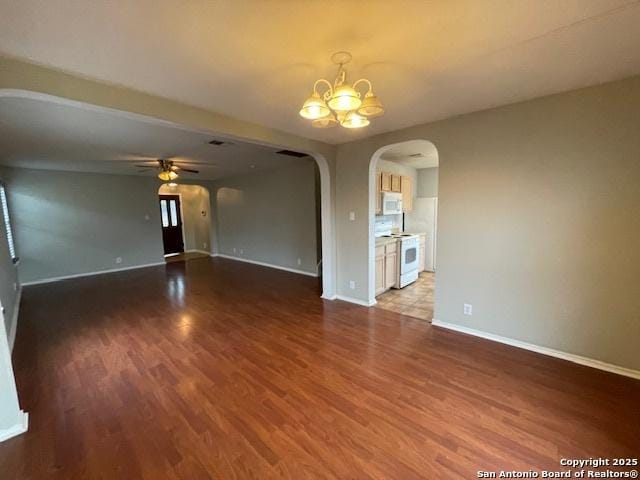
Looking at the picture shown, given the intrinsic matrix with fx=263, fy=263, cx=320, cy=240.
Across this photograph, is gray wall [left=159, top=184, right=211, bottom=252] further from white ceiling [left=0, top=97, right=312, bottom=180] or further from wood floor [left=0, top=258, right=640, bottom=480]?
wood floor [left=0, top=258, right=640, bottom=480]

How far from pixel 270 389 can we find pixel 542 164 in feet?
10.5

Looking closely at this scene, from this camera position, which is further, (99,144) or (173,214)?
(173,214)

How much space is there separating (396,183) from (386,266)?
64.8 inches

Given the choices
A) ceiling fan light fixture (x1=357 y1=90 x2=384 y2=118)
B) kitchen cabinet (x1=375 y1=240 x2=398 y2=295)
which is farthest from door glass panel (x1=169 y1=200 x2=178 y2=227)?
ceiling fan light fixture (x1=357 y1=90 x2=384 y2=118)

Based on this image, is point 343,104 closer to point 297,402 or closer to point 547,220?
point 297,402

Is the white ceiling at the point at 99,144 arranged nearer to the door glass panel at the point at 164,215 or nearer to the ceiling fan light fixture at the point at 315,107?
the ceiling fan light fixture at the point at 315,107

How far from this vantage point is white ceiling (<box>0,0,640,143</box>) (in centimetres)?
132

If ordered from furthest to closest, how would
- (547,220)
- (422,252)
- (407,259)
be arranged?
(422,252), (407,259), (547,220)

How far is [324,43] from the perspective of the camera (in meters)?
1.58

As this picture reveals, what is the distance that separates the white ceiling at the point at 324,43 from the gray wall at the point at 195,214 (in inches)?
282

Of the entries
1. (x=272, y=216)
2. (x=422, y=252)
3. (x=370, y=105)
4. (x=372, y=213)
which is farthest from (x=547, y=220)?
(x=272, y=216)

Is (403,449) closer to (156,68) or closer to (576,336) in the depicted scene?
(576,336)

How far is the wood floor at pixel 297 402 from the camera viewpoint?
61.0 inches

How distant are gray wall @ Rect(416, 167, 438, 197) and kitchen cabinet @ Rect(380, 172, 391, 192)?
1.98 m
